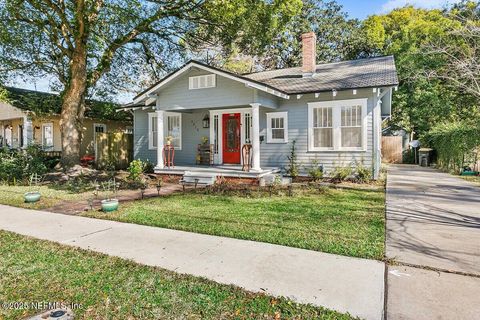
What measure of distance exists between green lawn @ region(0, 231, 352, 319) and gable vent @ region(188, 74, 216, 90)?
8496 mm

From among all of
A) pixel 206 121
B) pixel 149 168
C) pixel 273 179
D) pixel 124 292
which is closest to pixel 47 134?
pixel 149 168

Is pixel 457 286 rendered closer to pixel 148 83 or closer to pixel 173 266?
pixel 173 266

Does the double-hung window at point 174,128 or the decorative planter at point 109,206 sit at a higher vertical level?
the double-hung window at point 174,128

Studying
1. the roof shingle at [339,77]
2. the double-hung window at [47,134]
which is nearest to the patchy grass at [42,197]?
the roof shingle at [339,77]

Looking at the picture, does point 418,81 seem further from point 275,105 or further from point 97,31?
point 97,31

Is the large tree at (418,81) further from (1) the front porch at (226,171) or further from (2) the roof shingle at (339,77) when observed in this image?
(1) the front porch at (226,171)

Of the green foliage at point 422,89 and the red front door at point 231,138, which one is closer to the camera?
the red front door at point 231,138

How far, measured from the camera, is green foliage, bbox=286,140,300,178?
1176cm

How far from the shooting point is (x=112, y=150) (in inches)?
668

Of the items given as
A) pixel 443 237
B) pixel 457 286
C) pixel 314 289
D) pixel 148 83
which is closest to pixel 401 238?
pixel 443 237

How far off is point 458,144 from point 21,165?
18.3m

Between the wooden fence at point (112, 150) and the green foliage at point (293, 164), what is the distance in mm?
9875

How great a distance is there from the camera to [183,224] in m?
5.86

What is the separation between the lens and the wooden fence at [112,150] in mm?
16828
